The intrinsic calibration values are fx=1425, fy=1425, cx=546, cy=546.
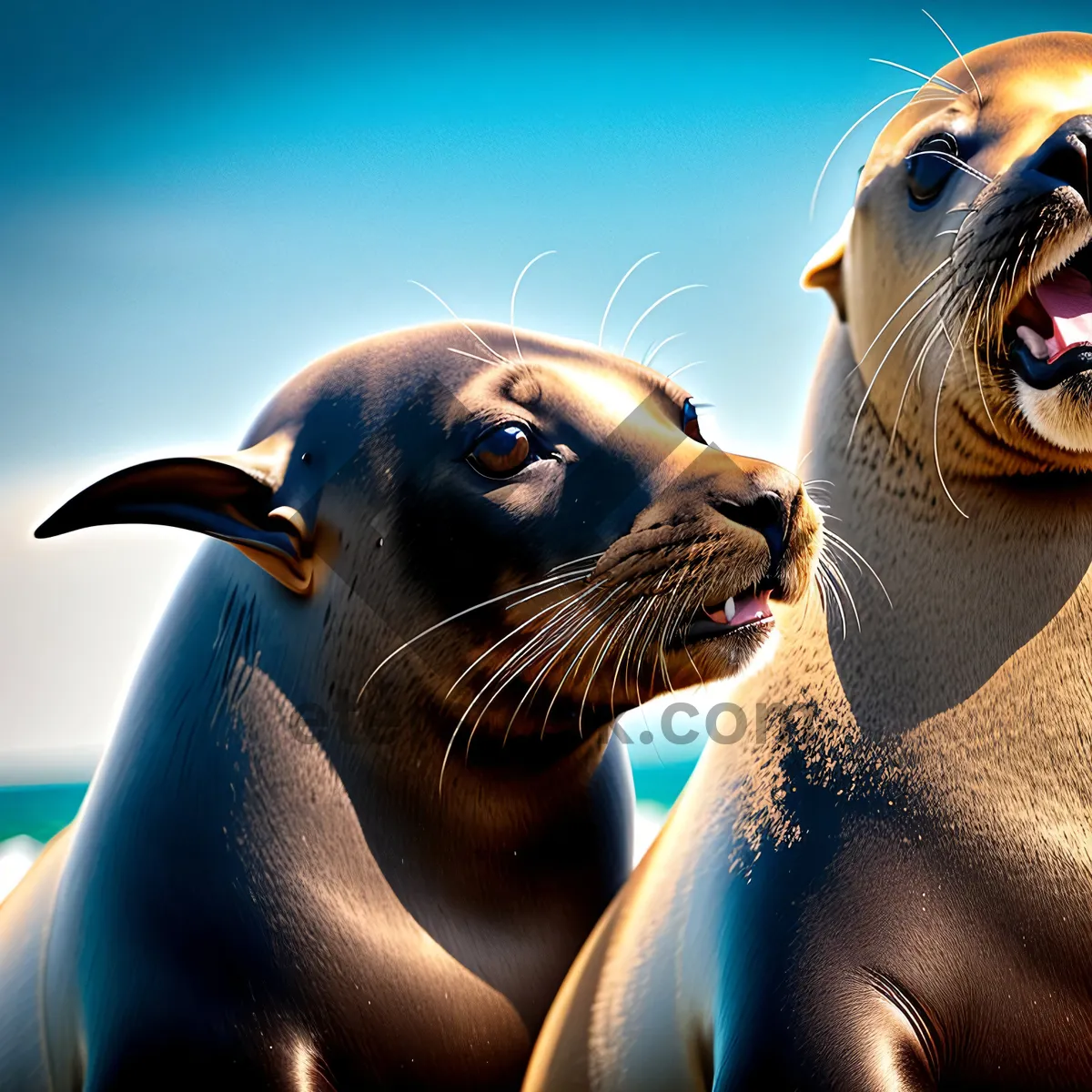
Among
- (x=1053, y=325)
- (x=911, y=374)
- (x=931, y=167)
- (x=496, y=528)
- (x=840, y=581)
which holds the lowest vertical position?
(x=840, y=581)

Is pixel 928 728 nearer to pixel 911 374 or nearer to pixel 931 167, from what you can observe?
pixel 911 374

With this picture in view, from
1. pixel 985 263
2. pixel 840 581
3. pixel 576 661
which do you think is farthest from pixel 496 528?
pixel 985 263

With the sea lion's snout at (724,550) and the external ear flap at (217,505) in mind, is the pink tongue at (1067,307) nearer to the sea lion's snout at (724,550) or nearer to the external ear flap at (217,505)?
the sea lion's snout at (724,550)

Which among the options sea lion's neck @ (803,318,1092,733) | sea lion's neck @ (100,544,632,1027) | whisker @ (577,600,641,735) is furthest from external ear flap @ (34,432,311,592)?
sea lion's neck @ (803,318,1092,733)

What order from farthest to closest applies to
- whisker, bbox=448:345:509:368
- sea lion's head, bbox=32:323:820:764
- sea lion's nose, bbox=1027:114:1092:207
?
whisker, bbox=448:345:509:368 < sea lion's head, bbox=32:323:820:764 < sea lion's nose, bbox=1027:114:1092:207

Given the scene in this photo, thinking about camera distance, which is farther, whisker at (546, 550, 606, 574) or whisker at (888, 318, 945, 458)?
whisker at (546, 550, 606, 574)

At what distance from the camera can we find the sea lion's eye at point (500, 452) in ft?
8.43

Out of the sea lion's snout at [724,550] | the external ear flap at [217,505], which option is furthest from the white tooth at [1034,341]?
the external ear flap at [217,505]

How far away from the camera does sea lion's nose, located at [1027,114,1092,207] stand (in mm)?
2191

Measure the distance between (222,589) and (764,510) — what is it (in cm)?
107

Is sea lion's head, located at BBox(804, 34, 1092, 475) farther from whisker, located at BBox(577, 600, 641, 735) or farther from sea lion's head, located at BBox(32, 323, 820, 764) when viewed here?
whisker, located at BBox(577, 600, 641, 735)

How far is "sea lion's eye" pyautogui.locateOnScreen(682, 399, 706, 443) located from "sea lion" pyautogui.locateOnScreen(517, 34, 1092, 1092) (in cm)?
31

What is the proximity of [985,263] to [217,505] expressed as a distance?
4.51 ft

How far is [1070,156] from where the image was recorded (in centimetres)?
219
